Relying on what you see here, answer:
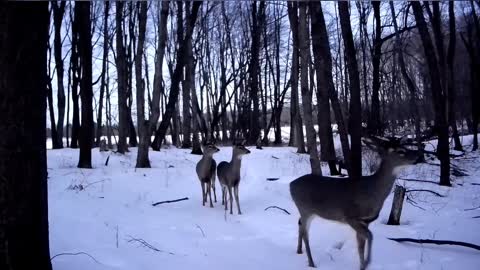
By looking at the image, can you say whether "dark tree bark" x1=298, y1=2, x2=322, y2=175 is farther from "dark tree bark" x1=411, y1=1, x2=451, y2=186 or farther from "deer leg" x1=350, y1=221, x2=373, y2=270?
"deer leg" x1=350, y1=221, x2=373, y2=270

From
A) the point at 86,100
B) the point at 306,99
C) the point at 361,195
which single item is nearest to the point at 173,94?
the point at 86,100

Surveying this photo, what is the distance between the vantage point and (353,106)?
9.32 metres

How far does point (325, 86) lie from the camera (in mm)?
10477

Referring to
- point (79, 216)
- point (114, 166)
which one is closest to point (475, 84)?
point (114, 166)

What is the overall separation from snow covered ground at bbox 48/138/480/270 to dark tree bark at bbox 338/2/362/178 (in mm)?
1256

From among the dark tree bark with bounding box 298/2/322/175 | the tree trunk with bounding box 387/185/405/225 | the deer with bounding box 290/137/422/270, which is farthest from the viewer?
the dark tree bark with bounding box 298/2/322/175

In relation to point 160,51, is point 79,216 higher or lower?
lower

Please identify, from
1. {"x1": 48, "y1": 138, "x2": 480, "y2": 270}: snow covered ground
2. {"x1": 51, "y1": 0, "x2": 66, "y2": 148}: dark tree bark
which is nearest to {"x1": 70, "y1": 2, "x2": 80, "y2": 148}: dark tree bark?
{"x1": 51, "y1": 0, "x2": 66, "y2": 148}: dark tree bark

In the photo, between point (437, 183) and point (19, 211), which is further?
point (437, 183)

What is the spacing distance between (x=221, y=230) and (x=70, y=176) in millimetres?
5836

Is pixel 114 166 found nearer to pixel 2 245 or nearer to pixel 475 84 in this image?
pixel 2 245

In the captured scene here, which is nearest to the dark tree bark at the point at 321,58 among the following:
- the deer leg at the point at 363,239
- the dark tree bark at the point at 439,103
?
the dark tree bark at the point at 439,103

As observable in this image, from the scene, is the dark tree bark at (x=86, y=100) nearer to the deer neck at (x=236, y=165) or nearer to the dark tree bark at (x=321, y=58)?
the deer neck at (x=236, y=165)

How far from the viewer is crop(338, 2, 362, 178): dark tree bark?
906 centimetres
